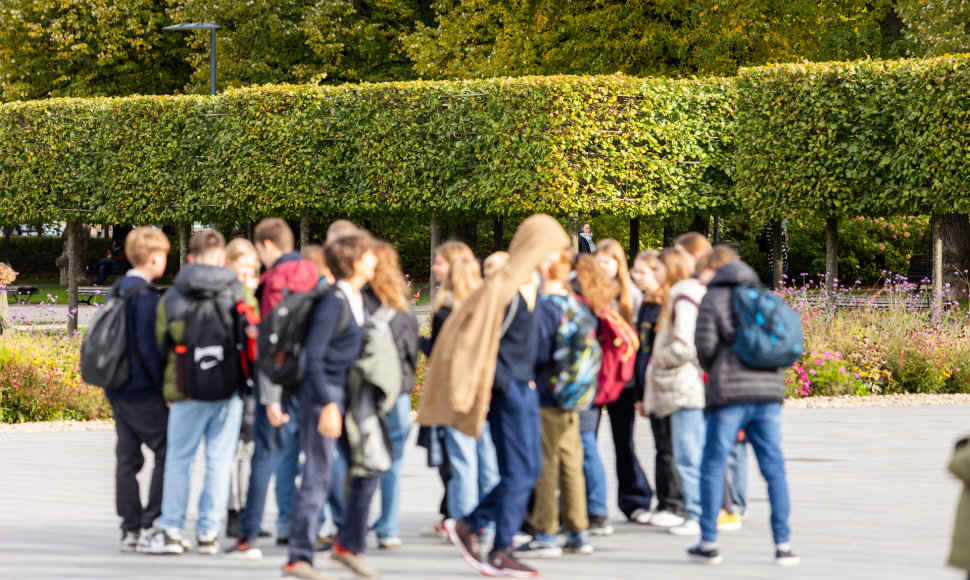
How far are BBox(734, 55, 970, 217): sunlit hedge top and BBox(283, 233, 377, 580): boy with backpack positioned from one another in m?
14.5

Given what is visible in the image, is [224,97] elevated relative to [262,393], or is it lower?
elevated

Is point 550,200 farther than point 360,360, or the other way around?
point 550,200

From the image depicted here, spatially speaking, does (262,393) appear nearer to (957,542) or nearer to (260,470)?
(260,470)

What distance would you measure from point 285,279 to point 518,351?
1481 mm

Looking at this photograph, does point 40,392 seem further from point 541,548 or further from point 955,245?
point 955,245

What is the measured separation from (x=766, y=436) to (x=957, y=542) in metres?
2.71

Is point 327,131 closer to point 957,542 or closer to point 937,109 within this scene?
point 937,109

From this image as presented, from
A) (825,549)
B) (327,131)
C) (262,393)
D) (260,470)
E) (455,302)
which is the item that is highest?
(327,131)

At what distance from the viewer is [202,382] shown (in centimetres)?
678

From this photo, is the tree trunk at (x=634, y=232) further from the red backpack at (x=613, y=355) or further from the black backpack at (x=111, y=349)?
the black backpack at (x=111, y=349)

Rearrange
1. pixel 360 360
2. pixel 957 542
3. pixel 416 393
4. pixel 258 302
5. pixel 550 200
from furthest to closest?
pixel 550 200 < pixel 416 393 < pixel 258 302 < pixel 360 360 < pixel 957 542

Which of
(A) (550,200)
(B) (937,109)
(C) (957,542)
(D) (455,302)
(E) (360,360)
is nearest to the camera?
(C) (957,542)

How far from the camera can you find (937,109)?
1869 centimetres

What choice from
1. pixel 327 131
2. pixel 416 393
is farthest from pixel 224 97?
pixel 416 393
